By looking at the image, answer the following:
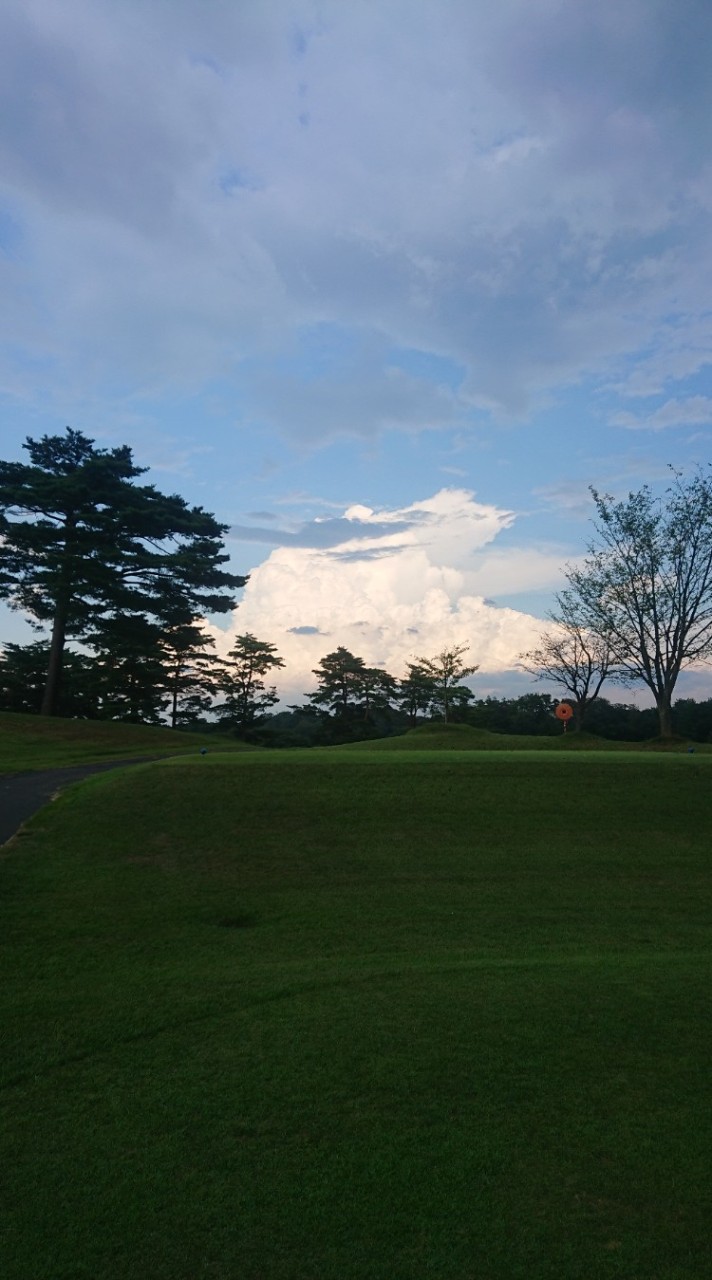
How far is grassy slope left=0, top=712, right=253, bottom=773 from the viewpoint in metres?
22.4

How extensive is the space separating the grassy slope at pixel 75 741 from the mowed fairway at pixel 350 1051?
10.8 m

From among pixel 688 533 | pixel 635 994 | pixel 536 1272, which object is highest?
pixel 688 533

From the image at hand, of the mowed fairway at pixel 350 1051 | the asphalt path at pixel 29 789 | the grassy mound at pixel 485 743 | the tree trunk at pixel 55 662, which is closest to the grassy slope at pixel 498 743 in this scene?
the grassy mound at pixel 485 743

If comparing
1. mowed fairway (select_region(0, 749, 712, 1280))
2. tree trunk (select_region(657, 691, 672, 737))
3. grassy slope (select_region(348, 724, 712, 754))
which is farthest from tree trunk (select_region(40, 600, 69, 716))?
tree trunk (select_region(657, 691, 672, 737))

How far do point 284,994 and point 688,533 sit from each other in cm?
3260

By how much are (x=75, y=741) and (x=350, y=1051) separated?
75.1 feet

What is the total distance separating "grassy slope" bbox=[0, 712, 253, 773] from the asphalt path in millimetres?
1789

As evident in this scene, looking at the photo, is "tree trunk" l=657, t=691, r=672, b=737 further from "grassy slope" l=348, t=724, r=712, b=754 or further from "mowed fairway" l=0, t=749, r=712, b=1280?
"mowed fairway" l=0, t=749, r=712, b=1280

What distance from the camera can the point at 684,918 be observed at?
A: 9.69m

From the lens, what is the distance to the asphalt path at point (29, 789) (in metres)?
12.2

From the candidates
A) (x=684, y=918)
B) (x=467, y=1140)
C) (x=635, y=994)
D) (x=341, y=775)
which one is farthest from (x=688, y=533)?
(x=467, y=1140)

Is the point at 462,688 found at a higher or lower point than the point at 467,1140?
higher

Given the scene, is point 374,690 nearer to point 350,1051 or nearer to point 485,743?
point 485,743

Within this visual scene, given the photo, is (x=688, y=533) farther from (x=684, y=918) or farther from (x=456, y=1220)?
(x=456, y=1220)
